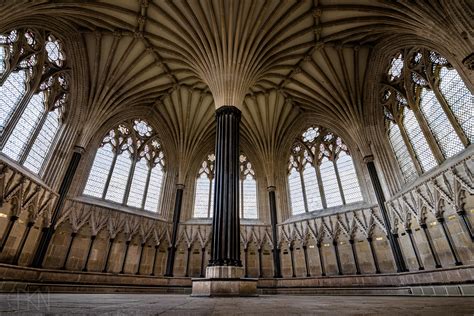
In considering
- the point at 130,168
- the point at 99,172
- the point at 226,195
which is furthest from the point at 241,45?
the point at 99,172

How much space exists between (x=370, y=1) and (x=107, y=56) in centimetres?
1338

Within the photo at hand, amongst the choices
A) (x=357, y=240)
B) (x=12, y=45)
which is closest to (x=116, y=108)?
(x=12, y=45)

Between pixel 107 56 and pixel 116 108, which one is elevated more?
pixel 107 56

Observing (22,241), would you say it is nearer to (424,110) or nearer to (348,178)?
(348,178)

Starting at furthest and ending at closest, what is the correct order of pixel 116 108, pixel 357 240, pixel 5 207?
pixel 116 108 < pixel 357 240 < pixel 5 207

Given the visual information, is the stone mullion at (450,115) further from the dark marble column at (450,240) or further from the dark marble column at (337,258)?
the dark marble column at (337,258)

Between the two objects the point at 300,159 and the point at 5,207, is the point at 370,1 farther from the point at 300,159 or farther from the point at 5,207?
the point at 5,207

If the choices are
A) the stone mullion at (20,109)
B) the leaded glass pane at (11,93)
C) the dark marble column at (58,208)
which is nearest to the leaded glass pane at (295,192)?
the dark marble column at (58,208)

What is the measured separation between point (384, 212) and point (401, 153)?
121 inches

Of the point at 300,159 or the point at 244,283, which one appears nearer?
the point at 244,283

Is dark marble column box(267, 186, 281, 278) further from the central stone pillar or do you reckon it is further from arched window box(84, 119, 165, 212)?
arched window box(84, 119, 165, 212)

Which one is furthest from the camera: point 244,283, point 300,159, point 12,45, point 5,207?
point 300,159

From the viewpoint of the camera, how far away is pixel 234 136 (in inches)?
431

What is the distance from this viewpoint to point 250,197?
17422 millimetres
